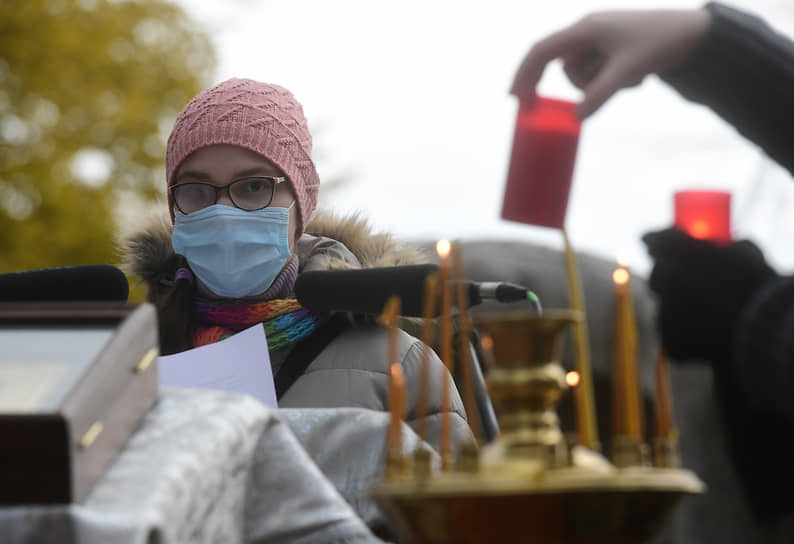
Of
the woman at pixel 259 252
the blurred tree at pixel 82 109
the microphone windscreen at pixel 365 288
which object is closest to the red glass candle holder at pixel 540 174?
the microphone windscreen at pixel 365 288

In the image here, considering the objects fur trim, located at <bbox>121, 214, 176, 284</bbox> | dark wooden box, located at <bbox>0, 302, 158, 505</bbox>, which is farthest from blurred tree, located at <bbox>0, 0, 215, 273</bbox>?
dark wooden box, located at <bbox>0, 302, 158, 505</bbox>

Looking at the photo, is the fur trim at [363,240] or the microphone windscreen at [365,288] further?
the fur trim at [363,240]

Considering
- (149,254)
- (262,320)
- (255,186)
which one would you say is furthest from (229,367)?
(149,254)

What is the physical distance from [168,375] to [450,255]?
3.97 feet

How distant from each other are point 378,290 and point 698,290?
938mm

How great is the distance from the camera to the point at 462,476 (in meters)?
1.10

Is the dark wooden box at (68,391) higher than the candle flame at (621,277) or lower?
lower

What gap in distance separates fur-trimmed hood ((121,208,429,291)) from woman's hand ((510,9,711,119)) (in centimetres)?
198

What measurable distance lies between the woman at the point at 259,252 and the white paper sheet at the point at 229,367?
12.5 inches

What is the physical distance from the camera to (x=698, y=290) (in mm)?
1191

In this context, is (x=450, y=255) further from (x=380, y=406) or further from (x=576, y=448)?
(x=380, y=406)

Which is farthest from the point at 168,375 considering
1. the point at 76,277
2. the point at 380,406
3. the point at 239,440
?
the point at 239,440

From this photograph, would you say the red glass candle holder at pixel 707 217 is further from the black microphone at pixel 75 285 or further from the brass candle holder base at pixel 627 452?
the black microphone at pixel 75 285

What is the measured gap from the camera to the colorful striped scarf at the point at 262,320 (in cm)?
304
